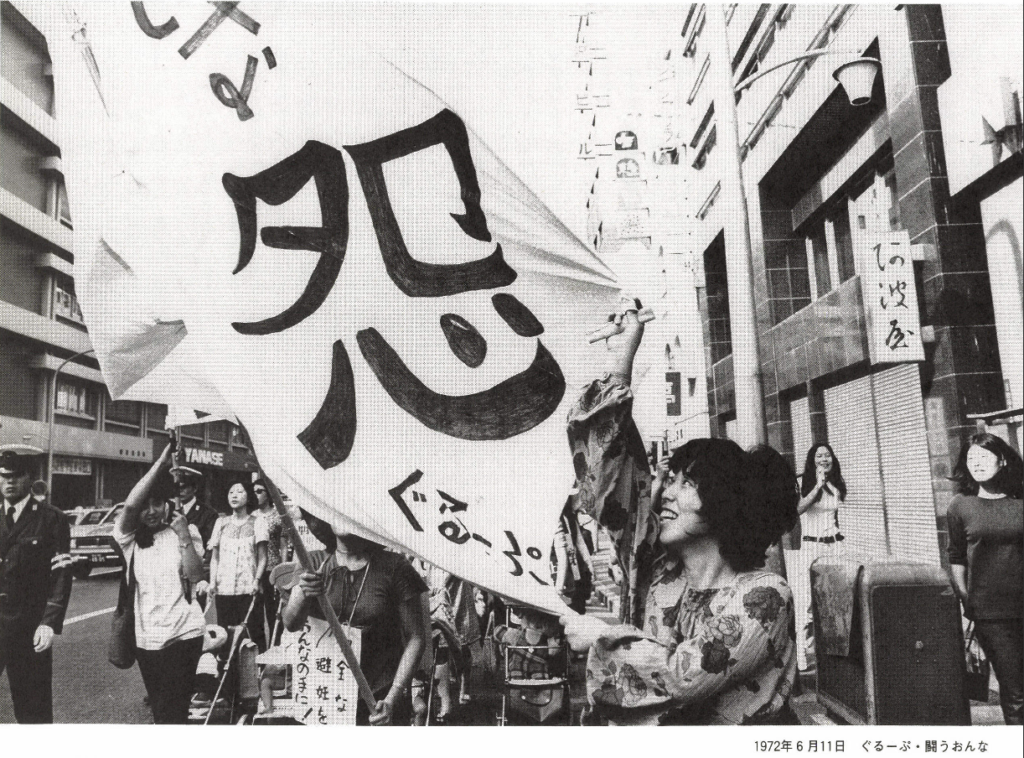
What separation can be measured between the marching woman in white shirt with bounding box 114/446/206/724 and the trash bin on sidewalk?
2118mm

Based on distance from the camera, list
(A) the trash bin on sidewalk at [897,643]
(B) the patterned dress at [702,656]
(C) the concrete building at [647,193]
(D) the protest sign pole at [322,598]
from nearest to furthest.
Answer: (B) the patterned dress at [702,656]
(D) the protest sign pole at [322,598]
(A) the trash bin on sidewalk at [897,643]
(C) the concrete building at [647,193]

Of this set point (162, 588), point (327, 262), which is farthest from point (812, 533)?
point (162, 588)

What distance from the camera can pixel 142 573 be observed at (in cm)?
241

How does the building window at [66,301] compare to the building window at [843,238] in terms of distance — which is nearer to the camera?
the building window at [66,301]

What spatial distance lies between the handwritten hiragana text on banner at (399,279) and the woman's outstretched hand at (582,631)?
611 millimetres

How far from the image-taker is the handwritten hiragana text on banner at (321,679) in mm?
2291

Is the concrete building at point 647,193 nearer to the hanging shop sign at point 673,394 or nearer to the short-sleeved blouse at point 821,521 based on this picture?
the hanging shop sign at point 673,394

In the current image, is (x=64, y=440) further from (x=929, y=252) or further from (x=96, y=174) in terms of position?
(x=929, y=252)

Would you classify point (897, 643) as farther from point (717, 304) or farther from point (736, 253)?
point (736, 253)

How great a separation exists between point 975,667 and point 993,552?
37 centimetres

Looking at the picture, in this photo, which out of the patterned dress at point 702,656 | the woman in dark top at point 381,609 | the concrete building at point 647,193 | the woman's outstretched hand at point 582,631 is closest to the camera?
the patterned dress at point 702,656

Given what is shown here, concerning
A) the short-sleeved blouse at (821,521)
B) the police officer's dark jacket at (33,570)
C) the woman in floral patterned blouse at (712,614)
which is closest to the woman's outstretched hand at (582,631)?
the woman in floral patterned blouse at (712,614)

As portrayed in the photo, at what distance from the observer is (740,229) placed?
8.31 ft

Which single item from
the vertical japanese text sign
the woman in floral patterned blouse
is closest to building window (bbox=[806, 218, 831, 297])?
the vertical japanese text sign
